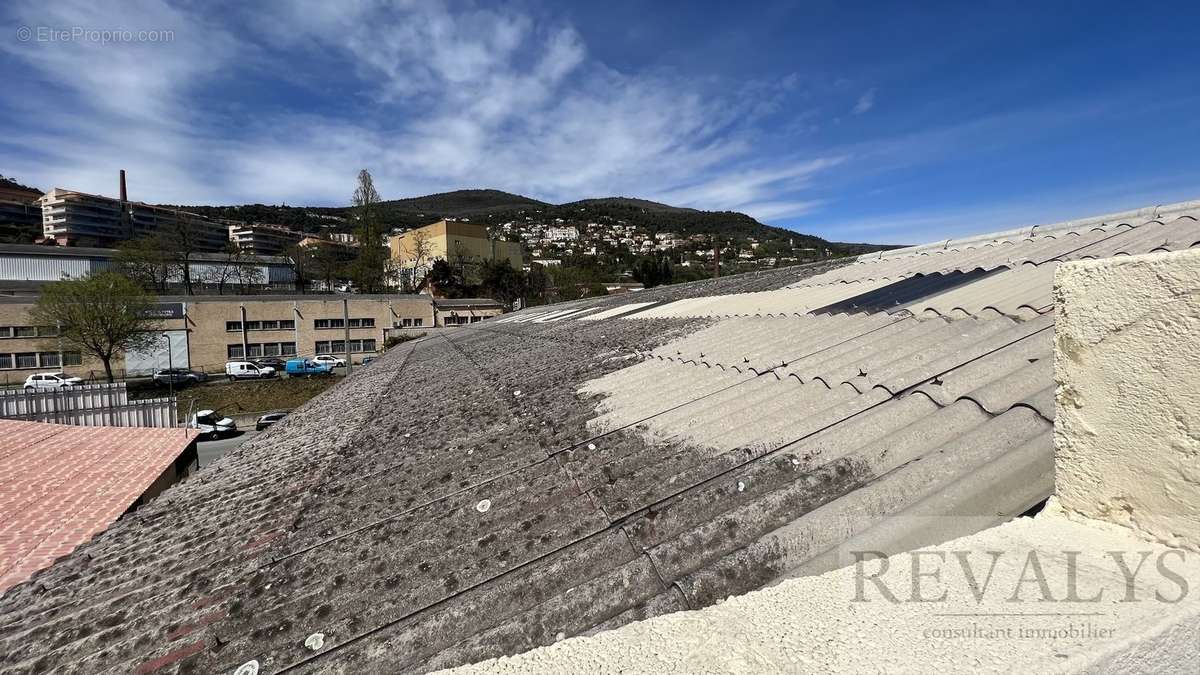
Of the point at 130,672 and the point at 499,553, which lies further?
the point at 499,553

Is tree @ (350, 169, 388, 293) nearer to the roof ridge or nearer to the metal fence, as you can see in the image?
the metal fence

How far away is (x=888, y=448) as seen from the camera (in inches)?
78.0

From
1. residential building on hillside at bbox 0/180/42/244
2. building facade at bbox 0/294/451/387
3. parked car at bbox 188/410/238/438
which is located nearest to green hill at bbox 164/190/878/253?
residential building on hillside at bbox 0/180/42/244

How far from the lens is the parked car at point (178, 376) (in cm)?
3565

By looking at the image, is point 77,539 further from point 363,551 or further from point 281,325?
point 281,325

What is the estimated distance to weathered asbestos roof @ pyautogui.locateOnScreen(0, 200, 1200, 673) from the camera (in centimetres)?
158

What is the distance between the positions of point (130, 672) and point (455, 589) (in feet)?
3.53

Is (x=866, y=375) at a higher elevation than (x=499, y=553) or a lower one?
higher

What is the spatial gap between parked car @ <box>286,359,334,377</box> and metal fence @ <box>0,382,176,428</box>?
2090 centimetres

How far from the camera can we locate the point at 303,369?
37531mm

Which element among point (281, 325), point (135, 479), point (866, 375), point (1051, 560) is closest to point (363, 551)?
point (1051, 560)

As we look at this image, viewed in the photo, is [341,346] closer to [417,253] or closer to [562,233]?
[417,253]

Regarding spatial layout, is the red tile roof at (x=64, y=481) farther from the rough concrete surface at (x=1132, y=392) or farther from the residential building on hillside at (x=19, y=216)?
the residential building on hillside at (x=19, y=216)

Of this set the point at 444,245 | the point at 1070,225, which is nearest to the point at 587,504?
the point at 1070,225
